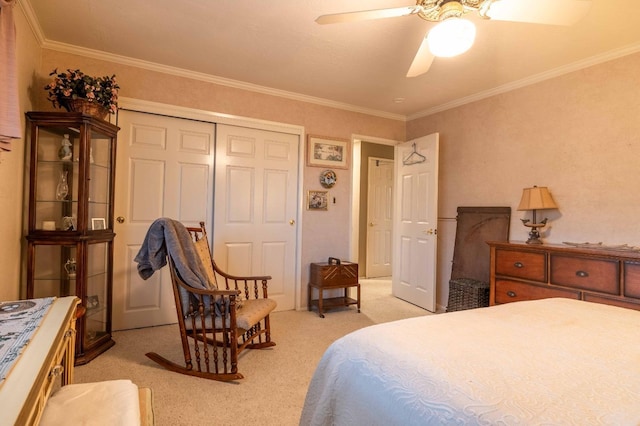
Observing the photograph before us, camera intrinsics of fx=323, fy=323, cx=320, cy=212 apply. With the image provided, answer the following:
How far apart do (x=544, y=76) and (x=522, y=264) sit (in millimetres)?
1755

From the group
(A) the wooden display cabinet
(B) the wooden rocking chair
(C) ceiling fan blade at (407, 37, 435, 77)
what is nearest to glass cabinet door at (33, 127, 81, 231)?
(A) the wooden display cabinet

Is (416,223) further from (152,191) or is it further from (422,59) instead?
(152,191)

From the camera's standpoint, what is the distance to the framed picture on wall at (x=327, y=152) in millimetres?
3803

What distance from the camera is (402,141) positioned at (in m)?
4.47

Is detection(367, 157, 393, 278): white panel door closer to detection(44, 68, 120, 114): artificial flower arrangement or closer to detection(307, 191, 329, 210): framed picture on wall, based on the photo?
detection(307, 191, 329, 210): framed picture on wall

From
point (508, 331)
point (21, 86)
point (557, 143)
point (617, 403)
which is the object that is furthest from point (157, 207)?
point (557, 143)

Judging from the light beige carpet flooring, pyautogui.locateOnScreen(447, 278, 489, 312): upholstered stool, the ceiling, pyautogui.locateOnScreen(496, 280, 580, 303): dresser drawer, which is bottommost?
the light beige carpet flooring

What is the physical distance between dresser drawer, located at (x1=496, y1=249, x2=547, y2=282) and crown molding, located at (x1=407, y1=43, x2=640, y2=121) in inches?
65.0

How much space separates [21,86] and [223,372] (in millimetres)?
2389

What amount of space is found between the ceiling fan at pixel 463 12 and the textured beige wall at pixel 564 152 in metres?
1.51

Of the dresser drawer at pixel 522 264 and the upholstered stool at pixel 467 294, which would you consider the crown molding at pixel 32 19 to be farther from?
the upholstered stool at pixel 467 294

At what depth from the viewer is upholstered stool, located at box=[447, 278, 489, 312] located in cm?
311

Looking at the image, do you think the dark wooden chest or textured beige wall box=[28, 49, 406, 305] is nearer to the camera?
textured beige wall box=[28, 49, 406, 305]

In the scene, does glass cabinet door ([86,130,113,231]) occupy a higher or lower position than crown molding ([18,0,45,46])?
lower
